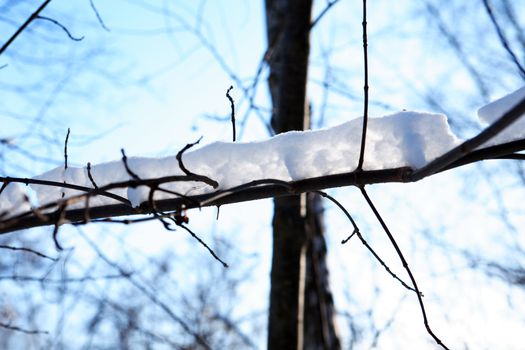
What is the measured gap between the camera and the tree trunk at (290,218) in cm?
200

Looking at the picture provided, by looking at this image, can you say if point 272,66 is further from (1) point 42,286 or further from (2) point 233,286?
(2) point 233,286

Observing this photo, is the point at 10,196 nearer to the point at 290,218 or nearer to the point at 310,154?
the point at 310,154

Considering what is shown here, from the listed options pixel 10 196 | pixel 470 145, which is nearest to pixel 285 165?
pixel 470 145

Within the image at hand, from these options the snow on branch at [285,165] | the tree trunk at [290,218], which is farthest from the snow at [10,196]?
the tree trunk at [290,218]

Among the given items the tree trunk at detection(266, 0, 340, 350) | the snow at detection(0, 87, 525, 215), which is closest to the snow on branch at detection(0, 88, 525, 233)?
the snow at detection(0, 87, 525, 215)

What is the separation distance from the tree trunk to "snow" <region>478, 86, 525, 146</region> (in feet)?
3.74

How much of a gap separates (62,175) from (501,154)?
0.86 m

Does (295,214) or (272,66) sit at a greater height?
(272,66)

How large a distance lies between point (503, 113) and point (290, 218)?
48.9 inches

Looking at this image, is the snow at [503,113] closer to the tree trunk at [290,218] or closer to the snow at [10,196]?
the snow at [10,196]

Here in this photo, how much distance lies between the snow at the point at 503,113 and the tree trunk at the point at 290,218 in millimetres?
1139

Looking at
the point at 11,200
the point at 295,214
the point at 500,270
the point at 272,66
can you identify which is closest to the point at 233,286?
the point at 500,270

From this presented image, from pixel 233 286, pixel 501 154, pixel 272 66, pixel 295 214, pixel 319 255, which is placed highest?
pixel 233 286

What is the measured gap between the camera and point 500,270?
4211mm
